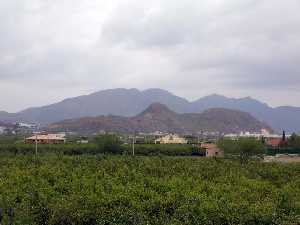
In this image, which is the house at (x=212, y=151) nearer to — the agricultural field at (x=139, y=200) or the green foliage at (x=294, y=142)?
the green foliage at (x=294, y=142)

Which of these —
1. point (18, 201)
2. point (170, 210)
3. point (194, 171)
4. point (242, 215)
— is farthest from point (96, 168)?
point (242, 215)

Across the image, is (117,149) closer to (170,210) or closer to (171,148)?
(171,148)

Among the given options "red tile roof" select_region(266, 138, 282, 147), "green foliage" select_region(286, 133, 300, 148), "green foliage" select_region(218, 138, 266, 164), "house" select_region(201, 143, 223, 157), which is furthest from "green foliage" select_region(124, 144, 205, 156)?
"red tile roof" select_region(266, 138, 282, 147)

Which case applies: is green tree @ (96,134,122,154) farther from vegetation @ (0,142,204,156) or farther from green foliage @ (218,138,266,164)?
green foliage @ (218,138,266,164)

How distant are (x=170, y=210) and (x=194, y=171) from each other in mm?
13432

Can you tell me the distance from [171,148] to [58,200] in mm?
51389

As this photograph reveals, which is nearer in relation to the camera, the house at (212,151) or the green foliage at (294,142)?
the house at (212,151)

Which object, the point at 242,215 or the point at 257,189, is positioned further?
the point at 257,189

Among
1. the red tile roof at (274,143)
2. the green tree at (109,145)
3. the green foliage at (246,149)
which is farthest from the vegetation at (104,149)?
the red tile roof at (274,143)

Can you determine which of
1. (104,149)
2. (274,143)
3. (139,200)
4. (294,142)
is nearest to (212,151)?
(104,149)

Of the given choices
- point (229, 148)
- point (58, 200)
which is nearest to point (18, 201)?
point (58, 200)

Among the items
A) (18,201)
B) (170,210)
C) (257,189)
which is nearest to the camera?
(170,210)

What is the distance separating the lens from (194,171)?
35.3m

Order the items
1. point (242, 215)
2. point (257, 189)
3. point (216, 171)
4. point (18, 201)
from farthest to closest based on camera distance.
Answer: point (216, 171) < point (257, 189) < point (18, 201) < point (242, 215)
